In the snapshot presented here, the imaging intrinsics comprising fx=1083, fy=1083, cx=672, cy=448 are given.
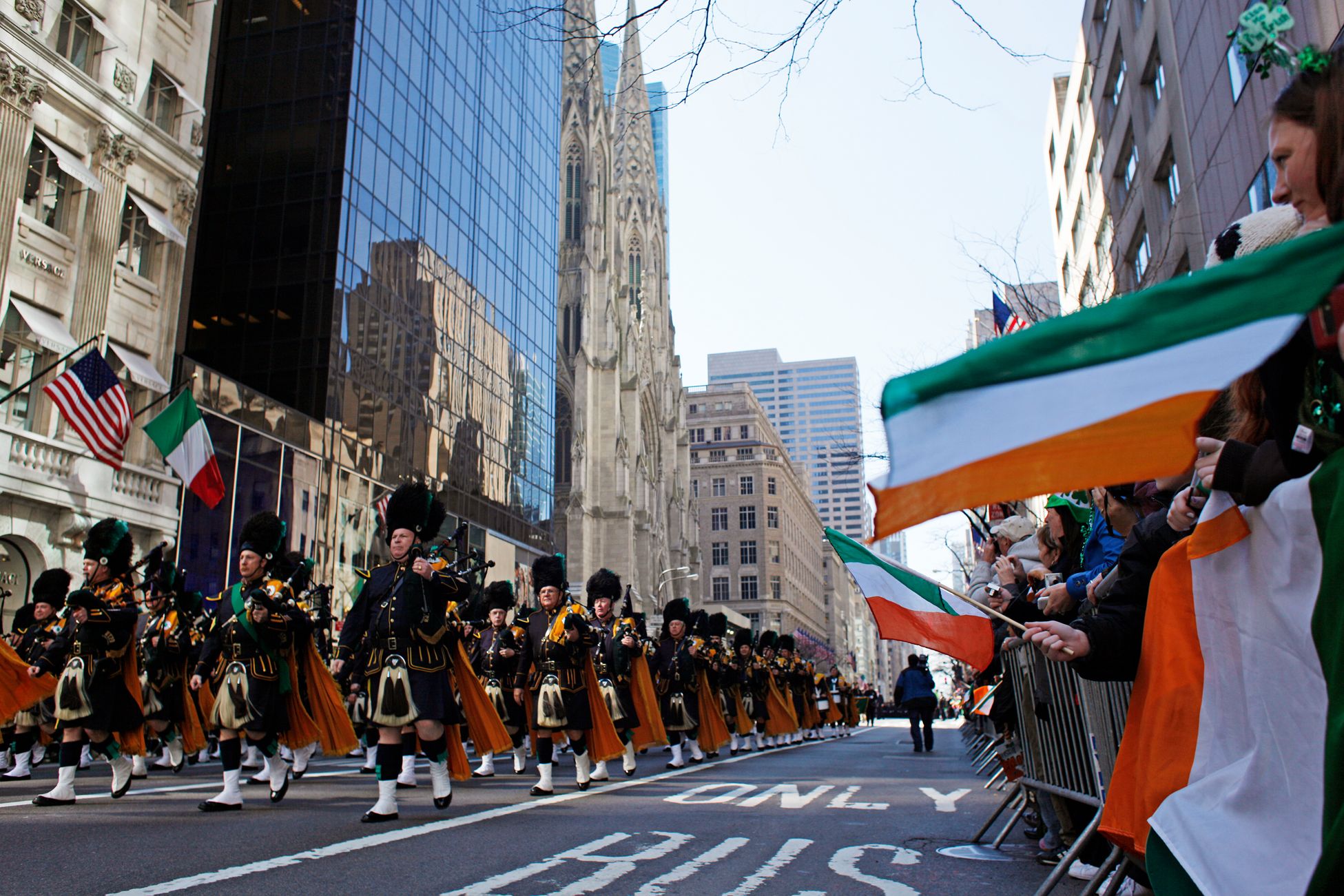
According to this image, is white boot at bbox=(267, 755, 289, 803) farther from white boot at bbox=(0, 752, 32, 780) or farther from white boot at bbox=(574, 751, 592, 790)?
white boot at bbox=(0, 752, 32, 780)

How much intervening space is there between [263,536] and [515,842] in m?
3.91

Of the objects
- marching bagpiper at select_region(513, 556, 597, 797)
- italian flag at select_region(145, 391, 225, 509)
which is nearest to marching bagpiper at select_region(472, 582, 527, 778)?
marching bagpiper at select_region(513, 556, 597, 797)

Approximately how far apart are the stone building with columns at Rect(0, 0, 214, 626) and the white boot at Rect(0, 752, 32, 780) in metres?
9.04

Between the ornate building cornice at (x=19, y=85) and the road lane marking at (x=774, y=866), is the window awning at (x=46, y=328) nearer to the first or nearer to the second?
the ornate building cornice at (x=19, y=85)

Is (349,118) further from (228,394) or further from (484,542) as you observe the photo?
(484,542)

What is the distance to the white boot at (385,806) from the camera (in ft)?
24.6

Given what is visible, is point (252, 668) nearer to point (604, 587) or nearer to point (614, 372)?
point (604, 587)

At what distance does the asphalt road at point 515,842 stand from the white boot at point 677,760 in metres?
4.42

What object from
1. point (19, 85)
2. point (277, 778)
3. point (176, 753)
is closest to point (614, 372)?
point (19, 85)

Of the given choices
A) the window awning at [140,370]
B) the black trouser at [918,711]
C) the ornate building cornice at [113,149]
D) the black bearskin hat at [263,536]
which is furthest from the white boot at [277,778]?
the ornate building cornice at [113,149]

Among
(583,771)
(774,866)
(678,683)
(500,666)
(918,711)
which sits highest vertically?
(500,666)

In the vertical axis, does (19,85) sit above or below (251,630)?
above

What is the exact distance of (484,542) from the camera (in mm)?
42094

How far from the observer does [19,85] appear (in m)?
20.5
